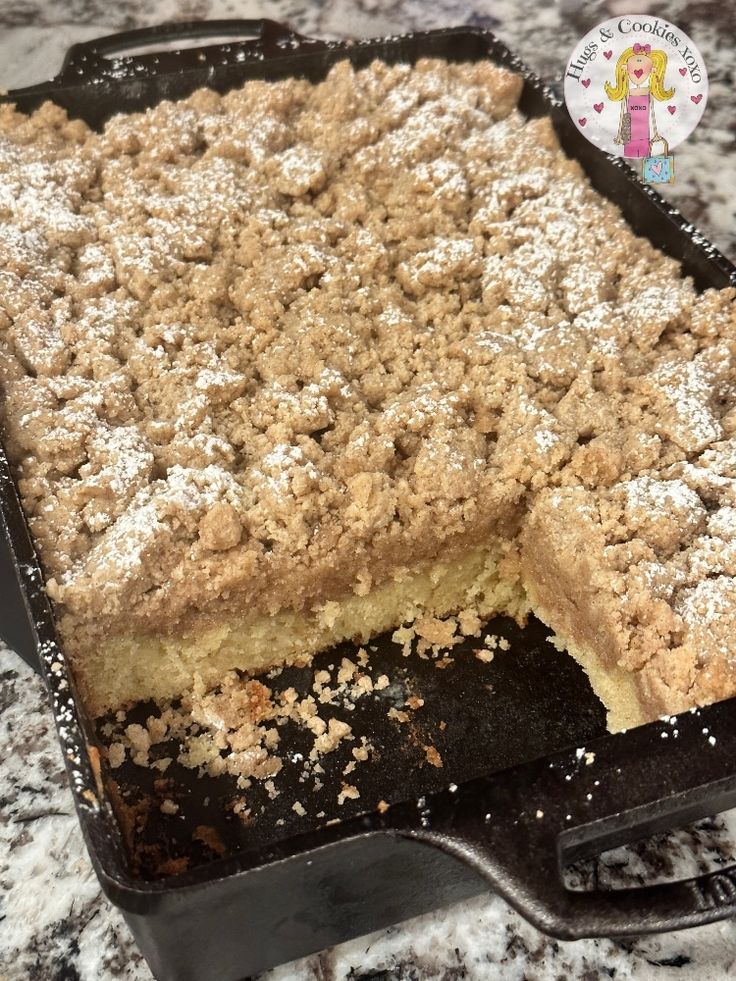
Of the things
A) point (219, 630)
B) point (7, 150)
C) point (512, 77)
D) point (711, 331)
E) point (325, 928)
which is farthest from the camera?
point (512, 77)

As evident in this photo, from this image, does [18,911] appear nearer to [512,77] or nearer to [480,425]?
[480,425]

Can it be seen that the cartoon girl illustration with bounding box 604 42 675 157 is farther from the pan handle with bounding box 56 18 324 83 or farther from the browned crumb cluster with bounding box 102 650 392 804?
the browned crumb cluster with bounding box 102 650 392 804

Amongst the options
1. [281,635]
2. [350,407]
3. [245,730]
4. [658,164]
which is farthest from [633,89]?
[245,730]

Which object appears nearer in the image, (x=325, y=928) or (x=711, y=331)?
(x=325, y=928)

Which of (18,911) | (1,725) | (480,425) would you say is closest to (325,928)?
(18,911)

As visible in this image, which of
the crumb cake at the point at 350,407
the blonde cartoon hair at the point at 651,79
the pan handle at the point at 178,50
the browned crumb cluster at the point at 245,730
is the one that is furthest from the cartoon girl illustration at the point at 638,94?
the browned crumb cluster at the point at 245,730

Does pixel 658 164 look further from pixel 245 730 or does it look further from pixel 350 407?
pixel 245 730

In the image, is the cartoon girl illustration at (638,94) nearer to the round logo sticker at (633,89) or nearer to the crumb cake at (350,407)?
the round logo sticker at (633,89)
